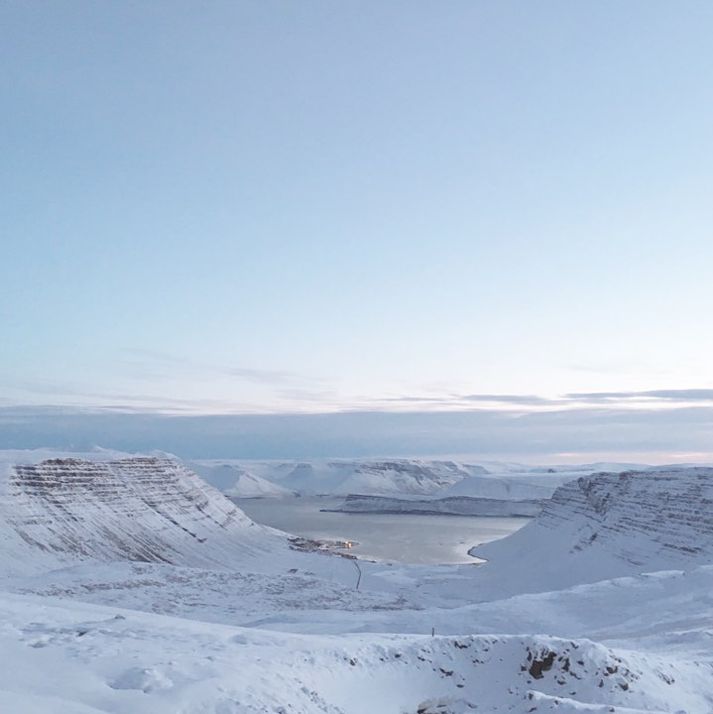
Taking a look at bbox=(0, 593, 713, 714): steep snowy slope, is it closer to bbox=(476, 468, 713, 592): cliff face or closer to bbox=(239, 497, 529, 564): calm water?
bbox=(476, 468, 713, 592): cliff face

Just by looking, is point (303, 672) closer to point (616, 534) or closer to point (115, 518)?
point (616, 534)

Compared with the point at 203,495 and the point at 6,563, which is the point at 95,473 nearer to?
the point at 203,495

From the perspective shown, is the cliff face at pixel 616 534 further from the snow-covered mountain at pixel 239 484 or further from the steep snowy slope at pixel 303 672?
the snow-covered mountain at pixel 239 484

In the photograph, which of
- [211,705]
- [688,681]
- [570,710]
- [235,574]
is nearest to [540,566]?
[235,574]

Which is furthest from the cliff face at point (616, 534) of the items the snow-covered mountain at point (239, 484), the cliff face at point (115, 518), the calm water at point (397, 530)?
the snow-covered mountain at point (239, 484)

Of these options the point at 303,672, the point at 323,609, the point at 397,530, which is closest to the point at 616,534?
the point at 323,609

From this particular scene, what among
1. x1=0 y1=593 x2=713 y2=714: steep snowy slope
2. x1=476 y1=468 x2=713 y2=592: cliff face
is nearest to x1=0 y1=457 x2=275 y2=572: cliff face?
x1=476 y1=468 x2=713 y2=592: cliff face
